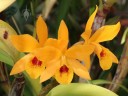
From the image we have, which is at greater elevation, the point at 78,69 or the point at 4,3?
the point at 4,3

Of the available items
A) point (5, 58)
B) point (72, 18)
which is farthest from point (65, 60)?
point (72, 18)

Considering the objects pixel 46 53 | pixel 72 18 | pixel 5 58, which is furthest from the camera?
pixel 72 18

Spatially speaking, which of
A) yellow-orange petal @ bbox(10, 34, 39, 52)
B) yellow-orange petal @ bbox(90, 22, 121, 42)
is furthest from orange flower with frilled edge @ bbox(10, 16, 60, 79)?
yellow-orange petal @ bbox(90, 22, 121, 42)

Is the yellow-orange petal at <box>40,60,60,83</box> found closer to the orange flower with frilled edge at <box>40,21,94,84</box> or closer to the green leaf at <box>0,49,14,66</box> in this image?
the orange flower with frilled edge at <box>40,21,94,84</box>

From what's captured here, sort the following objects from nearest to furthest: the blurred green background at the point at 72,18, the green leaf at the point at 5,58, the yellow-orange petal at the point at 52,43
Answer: the yellow-orange petal at the point at 52,43, the green leaf at the point at 5,58, the blurred green background at the point at 72,18

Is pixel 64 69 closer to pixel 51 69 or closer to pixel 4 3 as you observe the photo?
pixel 51 69

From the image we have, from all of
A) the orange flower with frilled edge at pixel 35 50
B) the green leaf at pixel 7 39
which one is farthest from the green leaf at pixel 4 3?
the orange flower with frilled edge at pixel 35 50

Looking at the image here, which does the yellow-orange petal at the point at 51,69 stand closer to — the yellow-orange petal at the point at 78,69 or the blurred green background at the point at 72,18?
the yellow-orange petal at the point at 78,69
